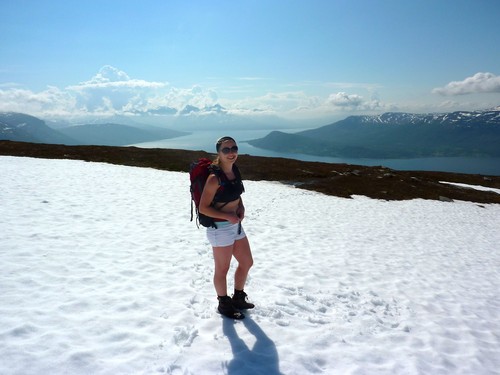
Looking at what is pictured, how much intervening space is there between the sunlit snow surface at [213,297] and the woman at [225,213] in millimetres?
918

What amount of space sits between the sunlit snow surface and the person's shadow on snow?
24 millimetres

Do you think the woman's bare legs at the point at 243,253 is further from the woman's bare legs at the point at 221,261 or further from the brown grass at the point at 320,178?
the brown grass at the point at 320,178

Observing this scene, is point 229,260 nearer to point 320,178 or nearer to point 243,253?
point 243,253

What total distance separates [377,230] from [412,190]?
21.6 meters

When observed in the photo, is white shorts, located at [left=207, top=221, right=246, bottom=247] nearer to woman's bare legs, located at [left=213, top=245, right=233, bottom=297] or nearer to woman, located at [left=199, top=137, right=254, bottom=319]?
woman, located at [left=199, top=137, right=254, bottom=319]

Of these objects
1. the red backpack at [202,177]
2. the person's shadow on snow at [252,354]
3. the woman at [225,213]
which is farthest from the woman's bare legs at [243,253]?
the person's shadow on snow at [252,354]

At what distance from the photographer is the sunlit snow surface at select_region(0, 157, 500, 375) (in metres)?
4.95

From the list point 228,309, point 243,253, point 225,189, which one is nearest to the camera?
point 225,189

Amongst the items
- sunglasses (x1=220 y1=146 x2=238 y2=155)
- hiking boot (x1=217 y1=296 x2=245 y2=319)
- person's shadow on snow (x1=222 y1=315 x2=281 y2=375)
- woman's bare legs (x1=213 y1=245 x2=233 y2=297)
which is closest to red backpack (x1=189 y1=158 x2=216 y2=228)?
sunglasses (x1=220 y1=146 x2=238 y2=155)

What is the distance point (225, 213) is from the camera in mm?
5262

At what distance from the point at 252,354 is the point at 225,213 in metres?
2.38

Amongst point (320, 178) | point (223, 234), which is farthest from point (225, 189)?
point (320, 178)

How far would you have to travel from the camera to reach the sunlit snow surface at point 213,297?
495cm

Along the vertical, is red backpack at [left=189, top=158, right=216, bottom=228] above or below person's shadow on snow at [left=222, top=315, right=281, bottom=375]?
above
